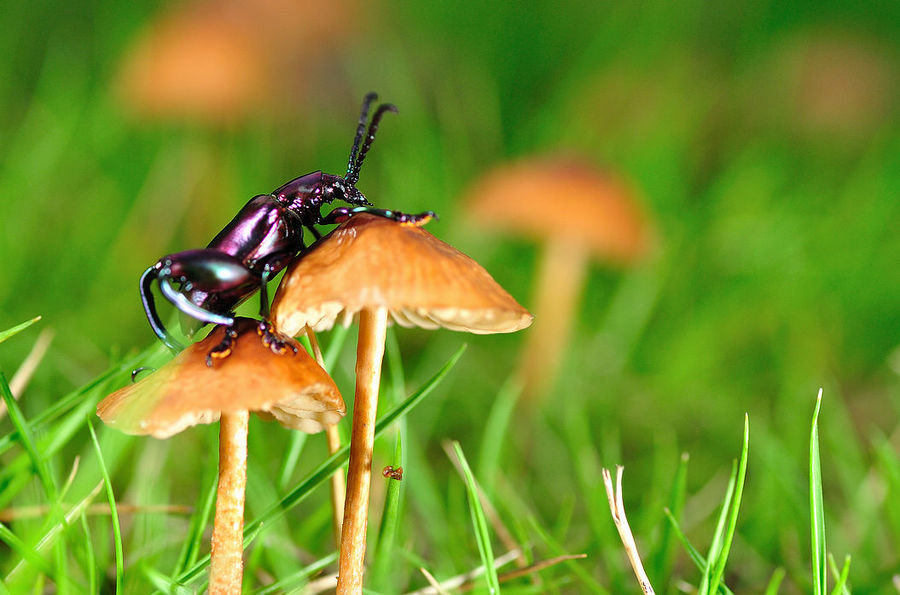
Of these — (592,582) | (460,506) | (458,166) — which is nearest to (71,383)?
(460,506)

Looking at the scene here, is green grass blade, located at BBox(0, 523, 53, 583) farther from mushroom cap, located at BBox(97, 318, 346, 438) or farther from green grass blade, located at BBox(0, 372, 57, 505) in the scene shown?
mushroom cap, located at BBox(97, 318, 346, 438)

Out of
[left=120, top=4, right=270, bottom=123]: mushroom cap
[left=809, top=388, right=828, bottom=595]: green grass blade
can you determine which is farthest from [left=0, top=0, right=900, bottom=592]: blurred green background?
[left=809, top=388, right=828, bottom=595]: green grass blade


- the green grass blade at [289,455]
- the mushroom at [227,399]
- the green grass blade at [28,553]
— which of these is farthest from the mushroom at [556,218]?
the green grass blade at [28,553]

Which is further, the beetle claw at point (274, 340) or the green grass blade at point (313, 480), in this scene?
the green grass blade at point (313, 480)

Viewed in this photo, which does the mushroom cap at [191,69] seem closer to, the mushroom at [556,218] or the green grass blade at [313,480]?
the mushroom at [556,218]

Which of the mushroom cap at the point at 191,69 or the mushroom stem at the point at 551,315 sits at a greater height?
the mushroom cap at the point at 191,69

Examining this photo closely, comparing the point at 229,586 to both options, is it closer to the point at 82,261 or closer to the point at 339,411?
the point at 339,411
